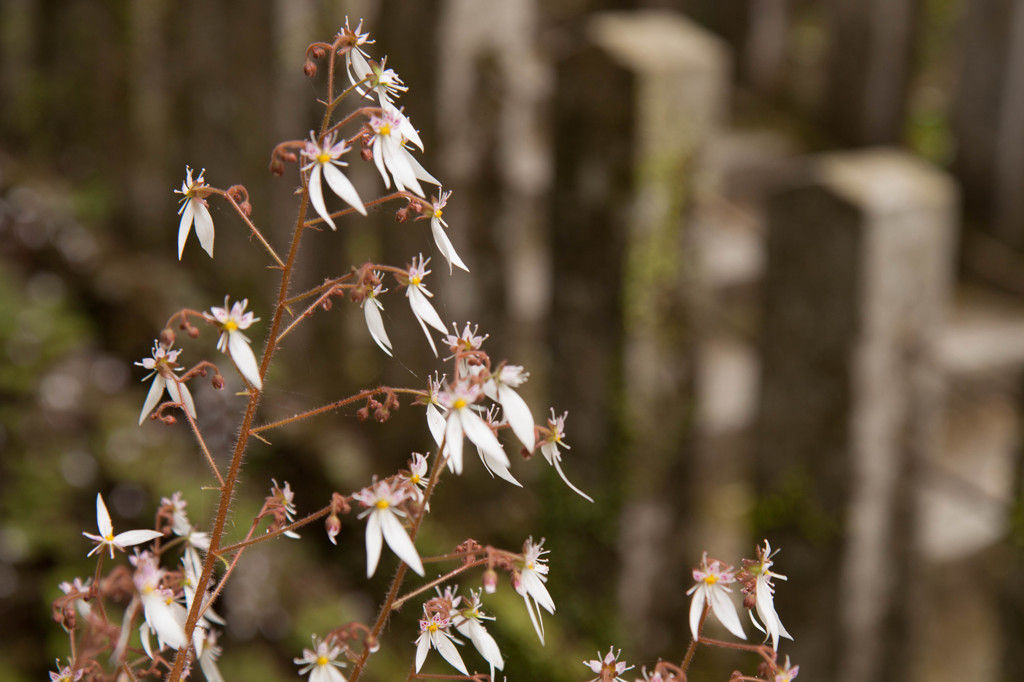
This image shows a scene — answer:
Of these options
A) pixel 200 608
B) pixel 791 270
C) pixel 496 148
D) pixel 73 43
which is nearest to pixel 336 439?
pixel 496 148

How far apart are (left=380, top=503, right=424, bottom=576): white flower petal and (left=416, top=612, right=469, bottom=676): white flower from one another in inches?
4.6

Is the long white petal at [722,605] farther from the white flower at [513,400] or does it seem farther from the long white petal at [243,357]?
the long white petal at [243,357]

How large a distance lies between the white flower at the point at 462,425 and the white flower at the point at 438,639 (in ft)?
0.52

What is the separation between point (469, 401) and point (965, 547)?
6.96 ft

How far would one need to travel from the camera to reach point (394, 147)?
68cm

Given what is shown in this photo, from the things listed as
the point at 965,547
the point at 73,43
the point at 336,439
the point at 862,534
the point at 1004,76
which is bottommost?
the point at 336,439

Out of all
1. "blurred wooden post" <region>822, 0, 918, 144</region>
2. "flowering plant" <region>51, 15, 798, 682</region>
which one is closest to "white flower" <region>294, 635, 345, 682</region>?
"flowering plant" <region>51, 15, 798, 682</region>

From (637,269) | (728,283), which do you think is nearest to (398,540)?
(637,269)

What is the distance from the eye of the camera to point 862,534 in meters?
2.04

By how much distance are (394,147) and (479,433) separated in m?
0.21

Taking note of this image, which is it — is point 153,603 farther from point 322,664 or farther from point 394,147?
point 394,147

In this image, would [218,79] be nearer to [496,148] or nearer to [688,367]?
[496,148]

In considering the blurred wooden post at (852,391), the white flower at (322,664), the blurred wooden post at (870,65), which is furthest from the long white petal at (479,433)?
the blurred wooden post at (870,65)

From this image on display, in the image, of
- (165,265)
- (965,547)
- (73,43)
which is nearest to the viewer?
(965,547)
